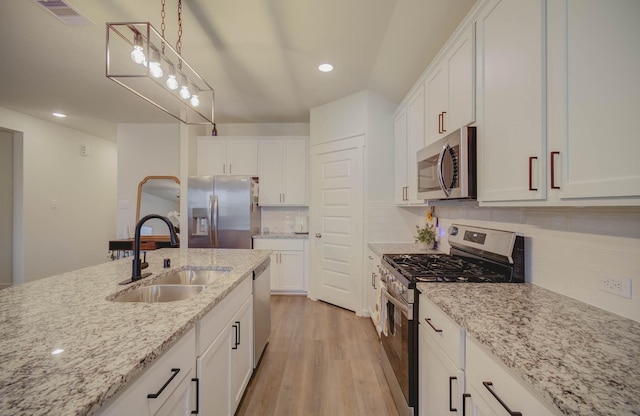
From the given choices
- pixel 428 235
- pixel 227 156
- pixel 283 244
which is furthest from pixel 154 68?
pixel 283 244

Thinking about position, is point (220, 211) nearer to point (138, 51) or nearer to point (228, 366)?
point (138, 51)

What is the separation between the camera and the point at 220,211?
3.82 meters

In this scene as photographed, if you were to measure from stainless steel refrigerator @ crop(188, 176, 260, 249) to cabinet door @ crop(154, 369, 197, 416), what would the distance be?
2.82 metres

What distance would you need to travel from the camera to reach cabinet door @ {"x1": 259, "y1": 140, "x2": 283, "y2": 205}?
4.19 m

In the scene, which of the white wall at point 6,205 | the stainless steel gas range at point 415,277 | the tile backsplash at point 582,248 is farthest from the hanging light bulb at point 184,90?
the white wall at point 6,205

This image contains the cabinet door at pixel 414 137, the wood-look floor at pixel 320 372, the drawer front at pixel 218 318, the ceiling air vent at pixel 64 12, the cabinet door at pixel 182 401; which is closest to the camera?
the cabinet door at pixel 182 401

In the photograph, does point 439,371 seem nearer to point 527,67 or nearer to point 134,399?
point 134,399

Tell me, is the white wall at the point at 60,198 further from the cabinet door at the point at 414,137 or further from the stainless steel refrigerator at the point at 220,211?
the cabinet door at the point at 414,137

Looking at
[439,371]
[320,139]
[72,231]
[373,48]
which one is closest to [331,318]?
[439,371]

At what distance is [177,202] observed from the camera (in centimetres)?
464

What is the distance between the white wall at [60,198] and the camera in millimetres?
4074

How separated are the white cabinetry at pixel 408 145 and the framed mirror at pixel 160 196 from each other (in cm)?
375

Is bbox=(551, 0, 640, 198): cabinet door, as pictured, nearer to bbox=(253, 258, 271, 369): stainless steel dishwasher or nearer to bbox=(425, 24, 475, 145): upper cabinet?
bbox=(425, 24, 475, 145): upper cabinet

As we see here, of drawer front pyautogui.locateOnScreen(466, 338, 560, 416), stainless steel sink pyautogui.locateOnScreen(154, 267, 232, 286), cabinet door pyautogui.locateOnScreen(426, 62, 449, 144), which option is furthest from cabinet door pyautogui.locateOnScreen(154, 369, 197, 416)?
cabinet door pyautogui.locateOnScreen(426, 62, 449, 144)
